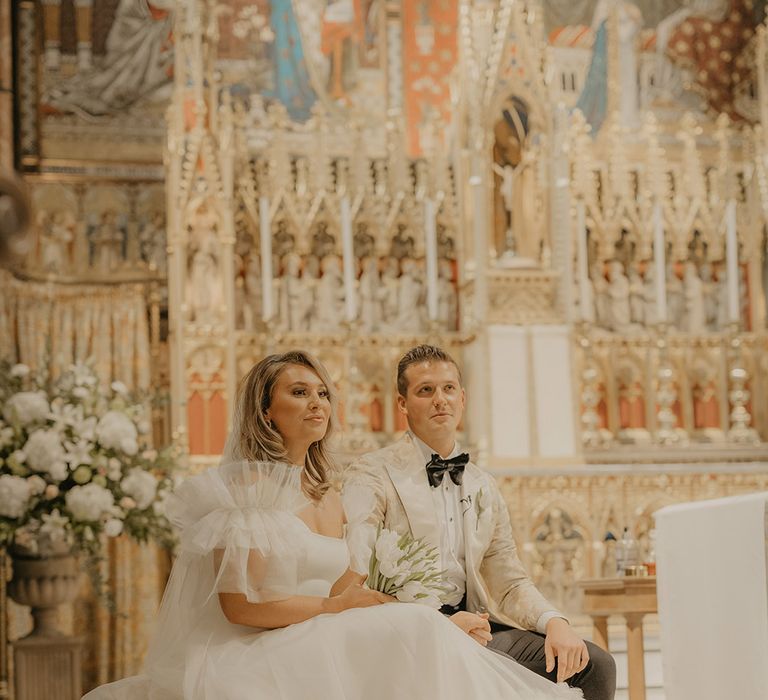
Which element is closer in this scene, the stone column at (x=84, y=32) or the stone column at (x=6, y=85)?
the stone column at (x=6, y=85)

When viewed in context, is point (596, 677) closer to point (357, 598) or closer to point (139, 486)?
point (357, 598)

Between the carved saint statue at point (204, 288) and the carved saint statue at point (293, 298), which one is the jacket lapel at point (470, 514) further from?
the carved saint statue at point (293, 298)

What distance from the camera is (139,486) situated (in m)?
5.75

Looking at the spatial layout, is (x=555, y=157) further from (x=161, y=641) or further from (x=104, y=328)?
(x=161, y=641)

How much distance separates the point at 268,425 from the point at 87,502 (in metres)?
2.42

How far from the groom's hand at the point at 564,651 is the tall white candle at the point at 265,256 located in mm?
4451

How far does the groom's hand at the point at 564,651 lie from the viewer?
3.23 meters

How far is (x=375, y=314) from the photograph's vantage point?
7992 mm

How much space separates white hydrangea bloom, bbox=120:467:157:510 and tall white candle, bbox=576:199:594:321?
127 inches

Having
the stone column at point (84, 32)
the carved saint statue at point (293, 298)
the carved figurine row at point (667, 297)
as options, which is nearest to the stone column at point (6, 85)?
the stone column at point (84, 32)

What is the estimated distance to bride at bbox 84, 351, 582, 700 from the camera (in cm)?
289

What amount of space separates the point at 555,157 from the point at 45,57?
3.59m

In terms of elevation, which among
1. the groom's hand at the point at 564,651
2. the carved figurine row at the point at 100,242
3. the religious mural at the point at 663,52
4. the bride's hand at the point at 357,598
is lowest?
the groom's hand at the point at 564,651

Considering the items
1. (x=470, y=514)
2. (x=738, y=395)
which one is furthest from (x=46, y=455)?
(x=738, y=395)
